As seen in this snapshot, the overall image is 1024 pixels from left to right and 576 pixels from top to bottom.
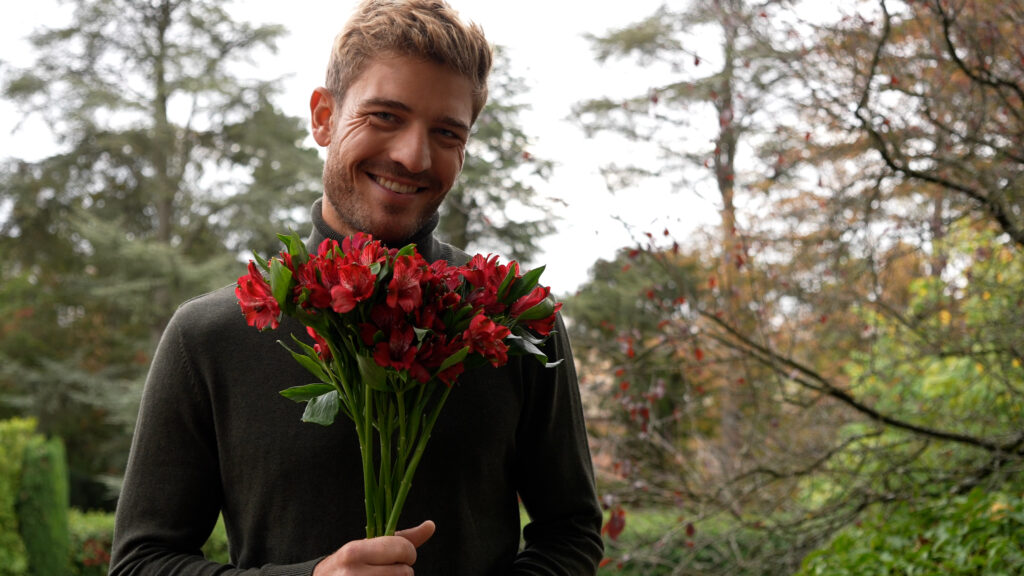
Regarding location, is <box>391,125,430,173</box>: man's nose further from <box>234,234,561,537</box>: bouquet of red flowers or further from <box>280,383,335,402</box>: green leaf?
<box>280,383,335,402</box>: green leaf

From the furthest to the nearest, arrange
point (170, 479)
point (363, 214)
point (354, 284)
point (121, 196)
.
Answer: point (121, 196)
point (363, 214)
point (170, 479)
point (354, 284)

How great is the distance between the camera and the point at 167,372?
1514 mm

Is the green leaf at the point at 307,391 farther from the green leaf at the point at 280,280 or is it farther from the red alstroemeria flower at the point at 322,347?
the green leaf at the point at 280,280

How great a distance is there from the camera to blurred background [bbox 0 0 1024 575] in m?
4.00

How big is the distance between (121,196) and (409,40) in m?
18.5

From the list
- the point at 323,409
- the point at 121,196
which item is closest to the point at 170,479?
the point at 323,409

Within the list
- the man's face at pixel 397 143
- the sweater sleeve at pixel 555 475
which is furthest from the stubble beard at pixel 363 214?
the sweater sleeve at pixel 555 475

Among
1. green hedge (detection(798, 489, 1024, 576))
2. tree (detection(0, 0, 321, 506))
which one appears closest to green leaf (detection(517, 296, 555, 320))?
green hedge (detection(798, 489, 1024, 576))

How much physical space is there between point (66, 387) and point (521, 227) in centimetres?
922

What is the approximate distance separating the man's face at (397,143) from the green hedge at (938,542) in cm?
255

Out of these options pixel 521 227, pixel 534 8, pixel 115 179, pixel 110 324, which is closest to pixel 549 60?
pixel 534 8

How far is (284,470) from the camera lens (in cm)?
149

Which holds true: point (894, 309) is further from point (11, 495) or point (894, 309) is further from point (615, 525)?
point (11, 495)

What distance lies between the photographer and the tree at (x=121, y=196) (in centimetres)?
1568
